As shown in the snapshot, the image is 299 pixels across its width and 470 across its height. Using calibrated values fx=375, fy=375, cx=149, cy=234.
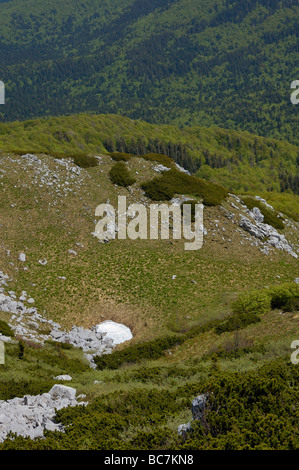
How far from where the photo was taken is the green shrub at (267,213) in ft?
193

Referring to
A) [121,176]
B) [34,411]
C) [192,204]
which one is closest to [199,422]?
[34,411]

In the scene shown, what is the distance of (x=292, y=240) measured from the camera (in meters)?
57.7

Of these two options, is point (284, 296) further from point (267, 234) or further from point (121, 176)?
point (121, 176)

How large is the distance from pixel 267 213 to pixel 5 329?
4421 centimetres

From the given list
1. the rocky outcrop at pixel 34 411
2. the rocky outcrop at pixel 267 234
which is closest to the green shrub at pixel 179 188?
the rocky outcrop at pixel 267 234

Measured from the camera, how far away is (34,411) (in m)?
18.2

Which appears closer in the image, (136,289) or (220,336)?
(220,336)

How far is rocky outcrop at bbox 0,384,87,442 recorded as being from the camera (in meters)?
16.7

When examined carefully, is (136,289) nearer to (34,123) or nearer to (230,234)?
(230,234)

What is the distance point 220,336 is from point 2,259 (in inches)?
1011

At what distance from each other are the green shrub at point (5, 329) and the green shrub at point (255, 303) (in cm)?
2091

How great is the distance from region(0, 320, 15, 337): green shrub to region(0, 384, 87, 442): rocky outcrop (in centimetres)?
1162

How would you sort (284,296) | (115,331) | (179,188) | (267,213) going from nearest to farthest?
(284,296)
(115,331)
(179,188)
(267,213)
